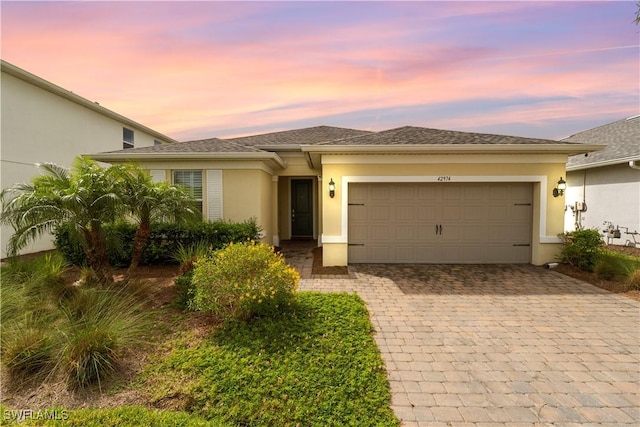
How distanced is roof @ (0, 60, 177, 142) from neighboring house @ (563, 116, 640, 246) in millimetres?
19157

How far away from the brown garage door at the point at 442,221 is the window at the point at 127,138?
43.9 ft

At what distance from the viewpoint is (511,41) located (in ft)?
25.3

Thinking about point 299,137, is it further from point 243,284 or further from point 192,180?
point 243,284

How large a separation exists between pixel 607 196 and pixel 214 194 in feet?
49.0

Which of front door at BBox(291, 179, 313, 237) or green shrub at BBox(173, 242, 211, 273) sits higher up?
front door at BBox(291, 179, 313, 237)

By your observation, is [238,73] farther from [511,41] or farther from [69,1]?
[511,41]

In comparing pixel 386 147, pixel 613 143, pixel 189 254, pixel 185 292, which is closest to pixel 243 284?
pixel 185 292

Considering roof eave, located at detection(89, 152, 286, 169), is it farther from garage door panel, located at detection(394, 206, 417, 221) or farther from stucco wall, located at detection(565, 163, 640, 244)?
stucco wall, located at detection(565, 163, 640, 244)

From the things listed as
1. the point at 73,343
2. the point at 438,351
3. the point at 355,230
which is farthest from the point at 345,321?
the point at 355,230

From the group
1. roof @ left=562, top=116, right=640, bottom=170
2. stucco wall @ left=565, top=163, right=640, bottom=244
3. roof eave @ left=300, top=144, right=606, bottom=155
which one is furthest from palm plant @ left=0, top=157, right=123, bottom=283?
stucco wall @ left=565, top=163, right=640, bottom=244

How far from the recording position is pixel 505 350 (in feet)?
13.0

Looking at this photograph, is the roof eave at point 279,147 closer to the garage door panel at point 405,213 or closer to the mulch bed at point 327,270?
the mulch bed at point 327,270

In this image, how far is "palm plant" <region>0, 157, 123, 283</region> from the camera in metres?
5.31

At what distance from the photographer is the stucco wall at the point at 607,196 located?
10844 millimetres
